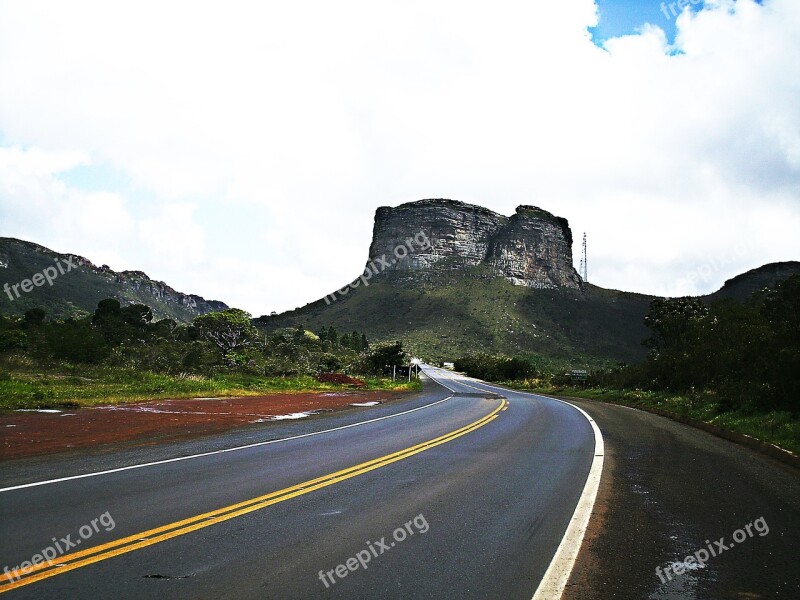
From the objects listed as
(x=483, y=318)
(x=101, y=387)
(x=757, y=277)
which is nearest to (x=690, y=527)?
(x=101, y=387)

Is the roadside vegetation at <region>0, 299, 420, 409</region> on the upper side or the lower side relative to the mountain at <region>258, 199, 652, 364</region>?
lower

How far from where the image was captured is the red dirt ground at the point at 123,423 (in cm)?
1205

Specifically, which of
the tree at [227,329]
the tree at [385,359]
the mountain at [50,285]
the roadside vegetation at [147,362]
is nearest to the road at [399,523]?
the roadside vegetation at [147,362]

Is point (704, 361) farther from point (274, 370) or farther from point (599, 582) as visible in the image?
point (274, 370)

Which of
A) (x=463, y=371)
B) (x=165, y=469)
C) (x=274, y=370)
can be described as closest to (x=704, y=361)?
(x=165, y=469)

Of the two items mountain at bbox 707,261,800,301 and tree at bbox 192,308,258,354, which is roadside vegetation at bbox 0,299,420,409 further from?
mountain at bbox 707,261,800,301

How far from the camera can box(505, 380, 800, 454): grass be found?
1289 centimetres

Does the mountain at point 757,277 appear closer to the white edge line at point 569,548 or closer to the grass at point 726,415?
the grass at point 726,415

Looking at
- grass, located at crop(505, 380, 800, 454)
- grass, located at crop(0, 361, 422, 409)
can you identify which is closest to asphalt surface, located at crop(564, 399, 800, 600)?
grass, located at crop(505, 380, 800, 454)

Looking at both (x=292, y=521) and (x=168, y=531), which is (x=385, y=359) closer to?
(x=292, y=521)

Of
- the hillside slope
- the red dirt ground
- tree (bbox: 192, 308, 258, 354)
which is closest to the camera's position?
the red dirt ground

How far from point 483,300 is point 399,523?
135804 millimetres

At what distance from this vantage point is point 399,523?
6363mm

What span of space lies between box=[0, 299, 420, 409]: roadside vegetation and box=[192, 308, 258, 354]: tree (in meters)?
0.11
